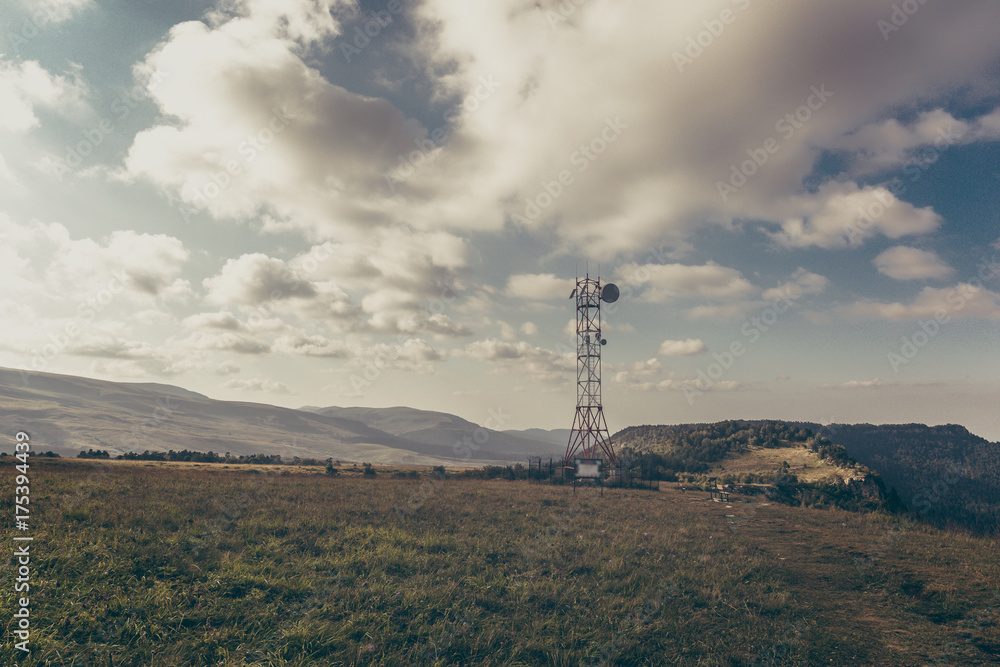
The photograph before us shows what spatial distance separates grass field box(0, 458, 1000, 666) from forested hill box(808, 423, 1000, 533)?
37.0 m

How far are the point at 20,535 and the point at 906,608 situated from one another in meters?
22.5

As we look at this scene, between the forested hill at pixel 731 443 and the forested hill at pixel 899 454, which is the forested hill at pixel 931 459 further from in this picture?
the forested hill at pixel 731 443

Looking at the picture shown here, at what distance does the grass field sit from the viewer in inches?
320

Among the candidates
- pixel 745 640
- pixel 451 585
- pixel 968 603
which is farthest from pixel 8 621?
pixel 968 603

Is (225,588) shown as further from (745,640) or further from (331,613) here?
(745,640)

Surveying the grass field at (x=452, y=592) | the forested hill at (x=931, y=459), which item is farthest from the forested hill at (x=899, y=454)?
the grass field at (x=452, y=592)

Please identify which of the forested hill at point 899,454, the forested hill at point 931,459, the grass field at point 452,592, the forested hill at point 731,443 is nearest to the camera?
the grass field at point 452,592

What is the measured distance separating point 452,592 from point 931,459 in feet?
394

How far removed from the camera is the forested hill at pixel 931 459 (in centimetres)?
5362

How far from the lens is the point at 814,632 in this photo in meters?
9.93

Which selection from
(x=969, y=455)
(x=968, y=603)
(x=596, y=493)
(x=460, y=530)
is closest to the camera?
(x=968, y=603)

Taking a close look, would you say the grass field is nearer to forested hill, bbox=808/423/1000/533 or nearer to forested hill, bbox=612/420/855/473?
forested hill, bbox=612/420/855/473

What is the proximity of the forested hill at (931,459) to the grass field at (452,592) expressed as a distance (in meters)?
37.0

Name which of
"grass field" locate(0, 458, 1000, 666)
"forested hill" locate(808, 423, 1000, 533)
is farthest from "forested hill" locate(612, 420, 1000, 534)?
"grass field" locate(0, 458, 1000, 666)
